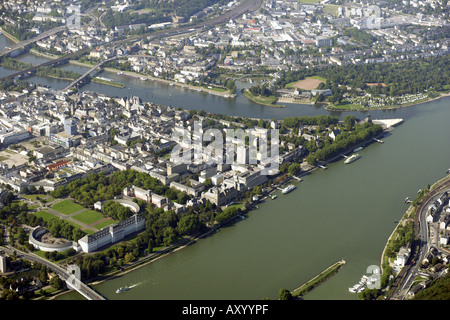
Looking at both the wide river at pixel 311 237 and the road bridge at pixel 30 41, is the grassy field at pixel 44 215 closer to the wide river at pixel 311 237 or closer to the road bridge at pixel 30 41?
the wide river at pixel 311 237

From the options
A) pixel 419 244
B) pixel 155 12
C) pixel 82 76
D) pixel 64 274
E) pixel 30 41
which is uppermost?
pixel 155 12

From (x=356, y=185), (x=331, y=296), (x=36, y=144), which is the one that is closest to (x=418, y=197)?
(x=356, y=185)

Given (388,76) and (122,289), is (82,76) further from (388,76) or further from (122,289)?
(122,289)

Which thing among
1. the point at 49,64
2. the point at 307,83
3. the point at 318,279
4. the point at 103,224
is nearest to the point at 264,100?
the point at 307,83

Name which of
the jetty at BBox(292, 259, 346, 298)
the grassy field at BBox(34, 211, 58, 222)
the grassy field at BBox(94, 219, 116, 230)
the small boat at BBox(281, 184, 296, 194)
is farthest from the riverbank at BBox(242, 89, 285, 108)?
the jetty at BBox(292, 259, 346, 298)

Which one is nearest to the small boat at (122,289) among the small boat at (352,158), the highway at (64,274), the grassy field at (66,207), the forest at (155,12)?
the highway at (64,274)
